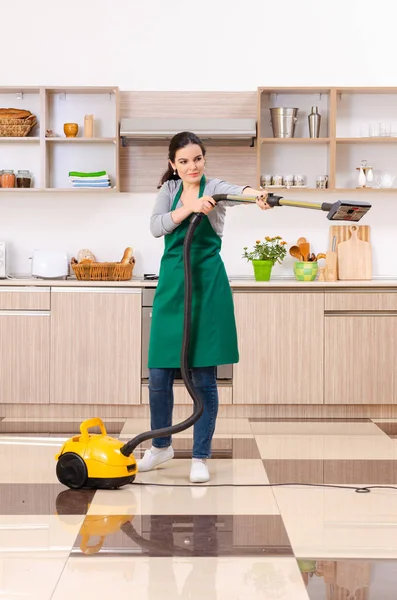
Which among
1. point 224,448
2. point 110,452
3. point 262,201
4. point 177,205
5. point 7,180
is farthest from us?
point 7,180

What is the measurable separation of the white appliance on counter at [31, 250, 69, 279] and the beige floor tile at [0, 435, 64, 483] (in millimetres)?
1199

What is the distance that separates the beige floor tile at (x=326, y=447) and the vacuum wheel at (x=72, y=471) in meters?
1.00

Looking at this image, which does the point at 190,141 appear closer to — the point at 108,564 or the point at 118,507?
the point at 118,507

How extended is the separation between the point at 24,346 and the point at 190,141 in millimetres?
1999

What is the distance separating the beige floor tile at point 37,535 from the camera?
253cm

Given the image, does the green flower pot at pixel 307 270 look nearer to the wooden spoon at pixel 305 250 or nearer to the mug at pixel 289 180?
the wooden spoon at pixel 305 250

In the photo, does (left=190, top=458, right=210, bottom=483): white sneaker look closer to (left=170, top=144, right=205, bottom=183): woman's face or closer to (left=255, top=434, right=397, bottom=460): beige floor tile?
(left=255, top=434, right=397, bottom=460): beige floor tile

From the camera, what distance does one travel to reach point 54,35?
214 inches

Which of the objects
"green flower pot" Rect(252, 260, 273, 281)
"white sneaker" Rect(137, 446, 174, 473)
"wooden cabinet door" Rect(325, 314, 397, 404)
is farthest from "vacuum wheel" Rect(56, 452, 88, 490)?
"green flower pot" Rect(252, 260, 273, 281)

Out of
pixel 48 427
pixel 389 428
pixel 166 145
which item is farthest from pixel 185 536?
pixel 166 145

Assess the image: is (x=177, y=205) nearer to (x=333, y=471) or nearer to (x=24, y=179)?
(x=333, y=471)

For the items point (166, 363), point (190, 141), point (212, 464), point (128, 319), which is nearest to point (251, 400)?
point (128, 319)

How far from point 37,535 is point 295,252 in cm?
307

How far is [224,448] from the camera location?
404 cm
